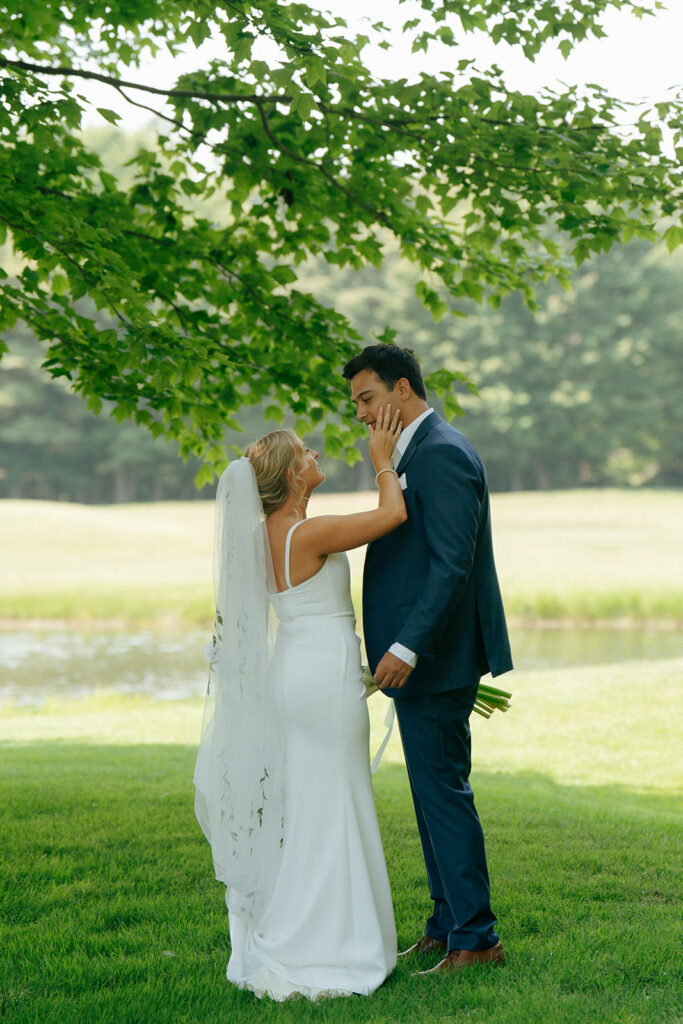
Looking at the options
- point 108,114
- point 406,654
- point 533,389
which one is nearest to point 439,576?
point 406,654

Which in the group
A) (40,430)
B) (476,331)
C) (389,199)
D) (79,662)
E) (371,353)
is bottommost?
(79,662)

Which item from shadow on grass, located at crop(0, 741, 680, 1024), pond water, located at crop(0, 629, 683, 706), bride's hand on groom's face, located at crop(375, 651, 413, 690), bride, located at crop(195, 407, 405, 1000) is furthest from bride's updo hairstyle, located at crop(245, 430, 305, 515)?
pond water, located at crop(0, 629, 683, 706)

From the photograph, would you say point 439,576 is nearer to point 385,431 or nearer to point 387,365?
point 385,431

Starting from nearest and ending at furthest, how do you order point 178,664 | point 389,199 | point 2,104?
point 2,104 < point 389,199 < point 178,664

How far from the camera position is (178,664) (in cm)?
2003

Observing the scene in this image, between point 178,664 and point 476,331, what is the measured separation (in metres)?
48.6

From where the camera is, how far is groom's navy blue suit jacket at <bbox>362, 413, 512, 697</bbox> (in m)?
4.02

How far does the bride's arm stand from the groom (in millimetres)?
82

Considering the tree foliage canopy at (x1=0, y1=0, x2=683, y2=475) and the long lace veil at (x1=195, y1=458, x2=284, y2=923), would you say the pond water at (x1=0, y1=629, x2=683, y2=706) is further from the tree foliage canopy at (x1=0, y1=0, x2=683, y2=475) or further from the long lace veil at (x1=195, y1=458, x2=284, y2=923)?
the long lace veil at (x1=195, y1=458, x2=284, y2=923)

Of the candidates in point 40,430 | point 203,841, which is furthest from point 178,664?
point 40,430

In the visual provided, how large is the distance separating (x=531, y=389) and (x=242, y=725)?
205 feet

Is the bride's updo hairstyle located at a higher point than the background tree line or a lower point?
lower

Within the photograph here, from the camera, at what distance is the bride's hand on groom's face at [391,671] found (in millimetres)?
4016

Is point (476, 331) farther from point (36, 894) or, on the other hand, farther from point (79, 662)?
point (36, 894)
